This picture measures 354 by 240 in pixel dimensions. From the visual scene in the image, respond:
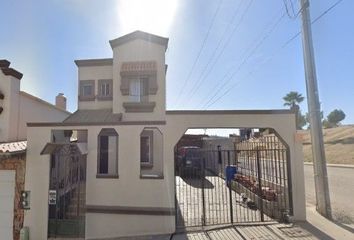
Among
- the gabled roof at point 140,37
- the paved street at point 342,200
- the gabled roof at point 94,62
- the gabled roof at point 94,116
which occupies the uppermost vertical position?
the gabled roof at point 140,37

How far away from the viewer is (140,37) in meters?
14.6

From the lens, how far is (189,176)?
745 inches

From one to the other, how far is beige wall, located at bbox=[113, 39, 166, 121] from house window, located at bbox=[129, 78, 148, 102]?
0.30 metres

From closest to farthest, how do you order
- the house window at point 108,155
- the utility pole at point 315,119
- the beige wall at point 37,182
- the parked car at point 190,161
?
the beige wall at point 37,182
the utility pole at point 315,119
the house window at point 108,155
the parked car at point 190,161

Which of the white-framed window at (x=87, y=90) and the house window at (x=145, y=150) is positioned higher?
the white-framed window at (x=87, y=90)

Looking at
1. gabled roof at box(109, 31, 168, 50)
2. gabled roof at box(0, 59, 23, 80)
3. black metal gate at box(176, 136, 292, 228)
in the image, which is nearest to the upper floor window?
Result: black metal gate at box(176, 136, 292, 228)

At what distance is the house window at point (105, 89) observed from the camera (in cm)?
1608

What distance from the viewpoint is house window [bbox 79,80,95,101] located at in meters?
16.2

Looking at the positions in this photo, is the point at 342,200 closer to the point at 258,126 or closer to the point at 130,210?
the point at 258,126

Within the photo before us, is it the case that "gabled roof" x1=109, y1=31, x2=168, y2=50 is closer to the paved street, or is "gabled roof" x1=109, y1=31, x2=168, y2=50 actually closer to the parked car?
the parked car

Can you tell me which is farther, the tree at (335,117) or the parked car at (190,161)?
the tree at (335,117)

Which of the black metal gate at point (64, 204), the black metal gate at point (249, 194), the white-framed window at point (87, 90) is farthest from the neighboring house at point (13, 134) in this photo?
the black metal gate at point (249, 194)

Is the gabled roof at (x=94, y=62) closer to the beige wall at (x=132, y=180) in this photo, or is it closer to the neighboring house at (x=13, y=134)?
the neighboring house at (x=13, y=134)

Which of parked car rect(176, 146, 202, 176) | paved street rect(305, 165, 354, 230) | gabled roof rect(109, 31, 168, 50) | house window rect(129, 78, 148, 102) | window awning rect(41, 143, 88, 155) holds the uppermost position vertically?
gabled roof rect(109, 31, 168, 50)
